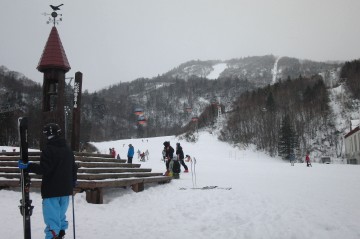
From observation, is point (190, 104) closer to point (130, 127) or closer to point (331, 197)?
point (130, 127)

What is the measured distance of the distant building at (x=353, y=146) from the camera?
1984 inches

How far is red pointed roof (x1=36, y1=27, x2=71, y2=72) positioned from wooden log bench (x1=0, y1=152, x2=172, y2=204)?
11.1 feet

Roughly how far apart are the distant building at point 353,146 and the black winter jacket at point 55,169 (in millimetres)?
51341

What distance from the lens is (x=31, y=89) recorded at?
120 metres

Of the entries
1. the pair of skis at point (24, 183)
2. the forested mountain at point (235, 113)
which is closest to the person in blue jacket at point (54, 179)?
the pair of skis at point (24, 183)

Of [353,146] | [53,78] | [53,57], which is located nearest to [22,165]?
[53,78]

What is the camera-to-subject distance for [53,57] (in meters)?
12.0

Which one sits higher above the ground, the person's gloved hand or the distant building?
the person's gloved hand

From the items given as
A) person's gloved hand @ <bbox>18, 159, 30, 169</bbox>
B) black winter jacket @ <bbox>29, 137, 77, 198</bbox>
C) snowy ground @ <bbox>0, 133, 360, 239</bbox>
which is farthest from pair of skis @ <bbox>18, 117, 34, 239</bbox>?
snowy ground @ <bbox>0, 133, 360, 239</bbox>

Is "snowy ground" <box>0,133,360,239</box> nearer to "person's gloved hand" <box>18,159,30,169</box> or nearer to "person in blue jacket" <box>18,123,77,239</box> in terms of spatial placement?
"person in blue jacket" <box>18,123,77,239</box>

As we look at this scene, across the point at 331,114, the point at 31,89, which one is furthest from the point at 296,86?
the point at 31,89

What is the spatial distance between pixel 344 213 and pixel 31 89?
128525mm

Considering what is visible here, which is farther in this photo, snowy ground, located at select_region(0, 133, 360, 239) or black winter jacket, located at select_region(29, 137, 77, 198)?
snowy ground, located at select_region(0, 133, 360, 239)

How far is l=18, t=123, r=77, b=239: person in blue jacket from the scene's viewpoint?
4797 mm
